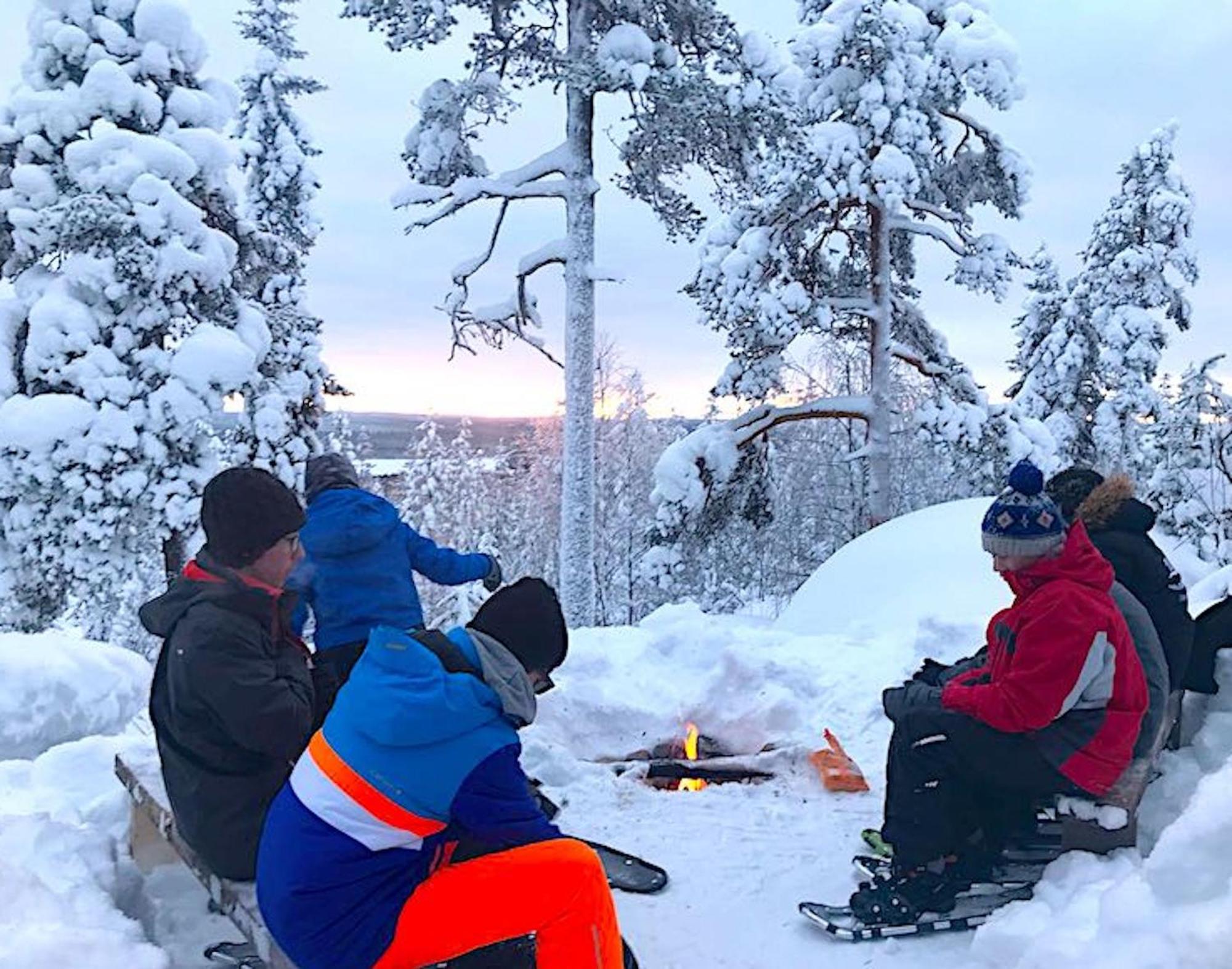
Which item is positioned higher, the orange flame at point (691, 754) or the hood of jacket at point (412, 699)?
the hood of jacket at point (412, 699)

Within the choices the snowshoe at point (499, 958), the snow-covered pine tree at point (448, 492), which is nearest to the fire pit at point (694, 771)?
the snowshoe at point (499, 958)

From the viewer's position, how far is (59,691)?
6410 mm

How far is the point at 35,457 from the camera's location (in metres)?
12.4

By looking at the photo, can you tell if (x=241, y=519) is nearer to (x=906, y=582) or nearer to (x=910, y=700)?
(x=910, y=700)

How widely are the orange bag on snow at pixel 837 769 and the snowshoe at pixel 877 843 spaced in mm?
643

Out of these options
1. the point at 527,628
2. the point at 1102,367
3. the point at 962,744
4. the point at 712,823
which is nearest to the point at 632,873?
the point at 712,823

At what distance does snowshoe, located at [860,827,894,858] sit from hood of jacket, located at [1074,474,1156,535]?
171 centimetres

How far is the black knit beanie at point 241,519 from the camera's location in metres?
3.37

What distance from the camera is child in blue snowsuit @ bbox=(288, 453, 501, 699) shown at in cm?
480

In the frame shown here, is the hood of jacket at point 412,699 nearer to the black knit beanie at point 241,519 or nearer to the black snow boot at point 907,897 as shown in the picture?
the black knit beanie at point 241,519

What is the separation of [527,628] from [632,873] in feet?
7.20

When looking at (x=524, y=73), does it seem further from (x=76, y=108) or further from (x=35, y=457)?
(x=35, y=457)

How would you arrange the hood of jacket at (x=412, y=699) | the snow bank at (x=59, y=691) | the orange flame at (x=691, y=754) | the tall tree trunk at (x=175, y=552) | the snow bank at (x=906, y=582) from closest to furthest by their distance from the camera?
the hood of jacket at (x=412, y=699) < the orange flame at (x=691, y=754) < the snow bank at (x=59, y=691) < the snow bank at (x=906, y=582) < the tall tree trunk at (x=175, y=552)

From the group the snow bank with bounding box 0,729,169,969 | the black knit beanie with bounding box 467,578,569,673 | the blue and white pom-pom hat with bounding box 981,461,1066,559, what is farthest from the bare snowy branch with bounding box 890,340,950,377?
the black knit beanie with bounding box 467,578,569,673
